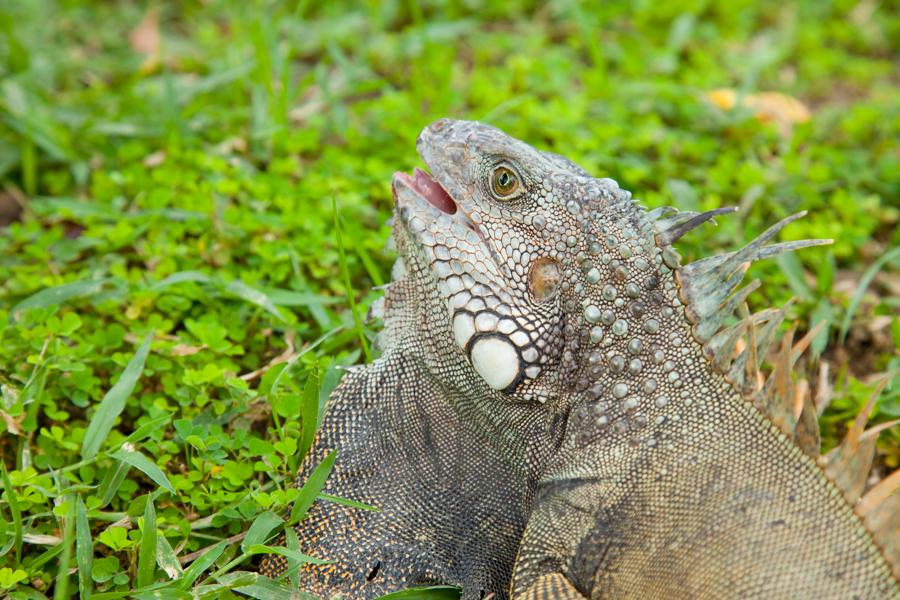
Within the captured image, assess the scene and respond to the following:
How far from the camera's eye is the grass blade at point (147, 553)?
133 inches

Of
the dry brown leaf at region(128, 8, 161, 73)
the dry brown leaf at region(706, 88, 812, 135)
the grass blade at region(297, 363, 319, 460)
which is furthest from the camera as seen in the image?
the dry brown leaf at region(128, 8, 161, 73)

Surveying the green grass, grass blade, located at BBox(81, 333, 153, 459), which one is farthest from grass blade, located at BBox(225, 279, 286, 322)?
grass blade, located at BBox(81, 333, 153, 459)

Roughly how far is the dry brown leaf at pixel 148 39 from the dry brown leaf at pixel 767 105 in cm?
406

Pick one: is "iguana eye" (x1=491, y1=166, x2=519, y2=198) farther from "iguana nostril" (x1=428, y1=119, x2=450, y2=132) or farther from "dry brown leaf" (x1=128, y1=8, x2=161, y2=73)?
"dry brown leaf" (x1=128, y1=8, x2=161, y2=73)

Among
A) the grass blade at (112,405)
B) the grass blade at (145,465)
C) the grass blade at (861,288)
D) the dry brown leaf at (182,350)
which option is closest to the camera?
the grass blade at (145,465)

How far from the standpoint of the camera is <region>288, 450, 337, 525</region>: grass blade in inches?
137

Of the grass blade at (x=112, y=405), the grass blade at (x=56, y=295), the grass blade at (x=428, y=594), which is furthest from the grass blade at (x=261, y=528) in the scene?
the grass blade at (x=56, y=295)

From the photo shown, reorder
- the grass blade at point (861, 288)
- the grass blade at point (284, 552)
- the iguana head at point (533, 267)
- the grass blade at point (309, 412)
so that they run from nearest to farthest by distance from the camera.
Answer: the iguana head at point (533, 267) → the grass blade at point (284, 552) → the grass blade at point (309, 412) → the grass blade at point (861, 288)

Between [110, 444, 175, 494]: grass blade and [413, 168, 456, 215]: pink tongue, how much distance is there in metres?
1.44

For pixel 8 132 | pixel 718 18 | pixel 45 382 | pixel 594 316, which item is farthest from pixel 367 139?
pixel 718 18

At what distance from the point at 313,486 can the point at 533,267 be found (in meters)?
1.12

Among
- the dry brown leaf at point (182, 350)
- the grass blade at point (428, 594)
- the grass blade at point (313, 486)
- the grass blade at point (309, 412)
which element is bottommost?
the grass blade at point (428, 594)

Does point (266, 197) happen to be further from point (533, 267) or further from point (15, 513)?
point (533, 267)

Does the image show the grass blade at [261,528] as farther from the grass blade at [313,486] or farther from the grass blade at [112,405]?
the grass blade at [112,405]
